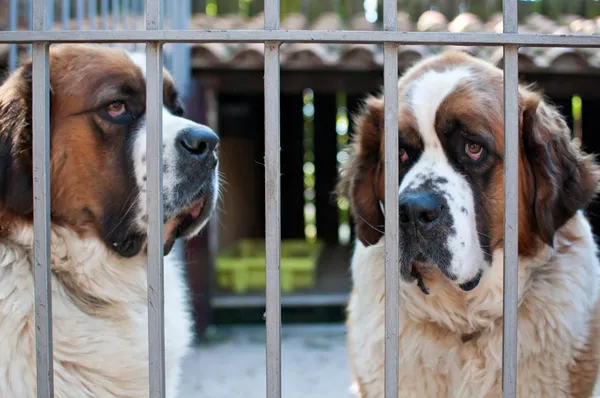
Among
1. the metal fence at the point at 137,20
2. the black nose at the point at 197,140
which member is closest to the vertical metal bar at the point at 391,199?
the black nose at the point at 197,140

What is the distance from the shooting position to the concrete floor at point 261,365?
488cm

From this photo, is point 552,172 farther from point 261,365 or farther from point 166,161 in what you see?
point 261,365

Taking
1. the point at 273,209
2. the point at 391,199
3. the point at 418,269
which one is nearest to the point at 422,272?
the point at 418,269

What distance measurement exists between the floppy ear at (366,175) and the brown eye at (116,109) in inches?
35.5

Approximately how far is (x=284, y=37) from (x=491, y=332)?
4.20 ft

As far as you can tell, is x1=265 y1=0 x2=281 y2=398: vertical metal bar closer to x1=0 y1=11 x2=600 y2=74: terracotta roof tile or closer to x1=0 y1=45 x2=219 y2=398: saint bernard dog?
x1=0 y1=45 x2=219 y2=398: saint bernard dog

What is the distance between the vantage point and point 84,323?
2068mm

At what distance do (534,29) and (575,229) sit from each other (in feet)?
13.7

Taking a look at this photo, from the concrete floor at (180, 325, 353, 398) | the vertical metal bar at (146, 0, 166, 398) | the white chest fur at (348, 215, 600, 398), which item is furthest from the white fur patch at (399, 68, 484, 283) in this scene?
the concrete floor at (180, 325, 353, 398)

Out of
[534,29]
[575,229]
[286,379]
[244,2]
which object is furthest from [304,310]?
[575,229]

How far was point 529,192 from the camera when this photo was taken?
220cm

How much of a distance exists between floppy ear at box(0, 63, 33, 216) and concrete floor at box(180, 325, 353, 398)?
9.73 ft

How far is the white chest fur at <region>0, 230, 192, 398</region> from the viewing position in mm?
1905

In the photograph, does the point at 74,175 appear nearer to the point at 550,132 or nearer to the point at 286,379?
the point at 550,132
